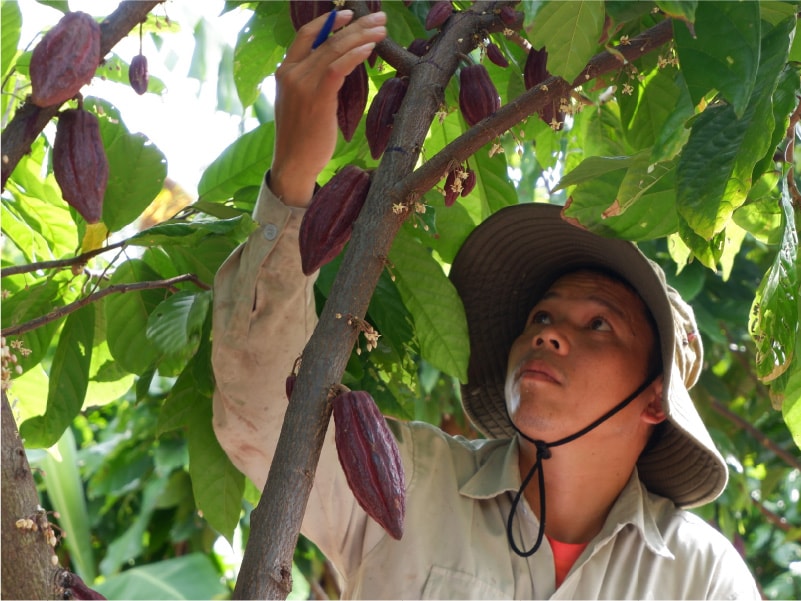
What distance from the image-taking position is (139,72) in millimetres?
1329

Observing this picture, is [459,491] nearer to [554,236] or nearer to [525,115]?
[554,236]

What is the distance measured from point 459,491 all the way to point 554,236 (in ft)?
1.82

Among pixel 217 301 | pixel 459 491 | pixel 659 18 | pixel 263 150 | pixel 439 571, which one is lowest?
pixel 439 571

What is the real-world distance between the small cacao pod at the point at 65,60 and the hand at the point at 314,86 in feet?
0.78

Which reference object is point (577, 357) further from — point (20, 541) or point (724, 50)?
point (20, 541)

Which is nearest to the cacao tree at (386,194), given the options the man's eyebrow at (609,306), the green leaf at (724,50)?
the green leaf at (724,50)

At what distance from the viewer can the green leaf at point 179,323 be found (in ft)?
4.52

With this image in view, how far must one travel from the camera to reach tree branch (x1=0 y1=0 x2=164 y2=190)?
0.93 meters

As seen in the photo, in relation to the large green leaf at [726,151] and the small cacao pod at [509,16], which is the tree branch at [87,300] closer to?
the small cacao pod at [509,16]

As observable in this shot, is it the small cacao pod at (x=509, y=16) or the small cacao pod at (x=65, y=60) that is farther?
the small cacao pod at (x=509, y=16)

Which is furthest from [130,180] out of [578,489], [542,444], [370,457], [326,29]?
[578,489]

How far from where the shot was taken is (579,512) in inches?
79.0

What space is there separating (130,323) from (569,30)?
2.80 ft

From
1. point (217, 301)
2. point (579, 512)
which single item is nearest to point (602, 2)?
point (217, 301)
